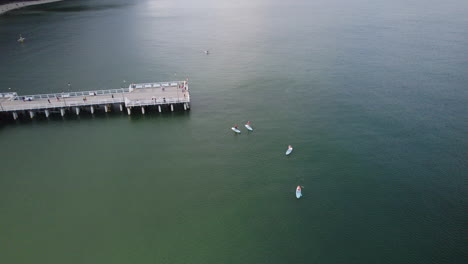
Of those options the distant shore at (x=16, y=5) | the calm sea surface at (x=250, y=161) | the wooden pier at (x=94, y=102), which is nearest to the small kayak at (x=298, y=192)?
the calm sea surface at (x=250, y=161)

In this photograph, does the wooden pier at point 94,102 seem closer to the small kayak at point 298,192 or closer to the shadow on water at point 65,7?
the small kayak at point 298,192

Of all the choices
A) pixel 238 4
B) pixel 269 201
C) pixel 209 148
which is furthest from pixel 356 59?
pixel 238 4

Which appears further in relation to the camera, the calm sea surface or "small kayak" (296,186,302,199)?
"small kayak" (296,186,302,199)

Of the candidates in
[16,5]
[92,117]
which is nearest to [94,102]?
[92,117]

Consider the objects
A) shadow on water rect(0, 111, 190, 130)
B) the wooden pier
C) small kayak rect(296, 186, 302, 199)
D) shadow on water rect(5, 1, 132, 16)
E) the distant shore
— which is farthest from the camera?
the distant shore

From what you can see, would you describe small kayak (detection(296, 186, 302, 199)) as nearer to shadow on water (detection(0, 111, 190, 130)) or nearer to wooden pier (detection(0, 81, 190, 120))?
shadow on water (detection(0, 111, 190, 130))

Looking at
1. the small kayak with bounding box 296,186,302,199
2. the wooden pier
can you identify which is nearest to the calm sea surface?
the small kayak with bounding box 296,186,302,199

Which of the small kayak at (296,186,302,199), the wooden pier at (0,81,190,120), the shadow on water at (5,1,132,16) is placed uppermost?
the shadow on water at (5,1,132,16)
